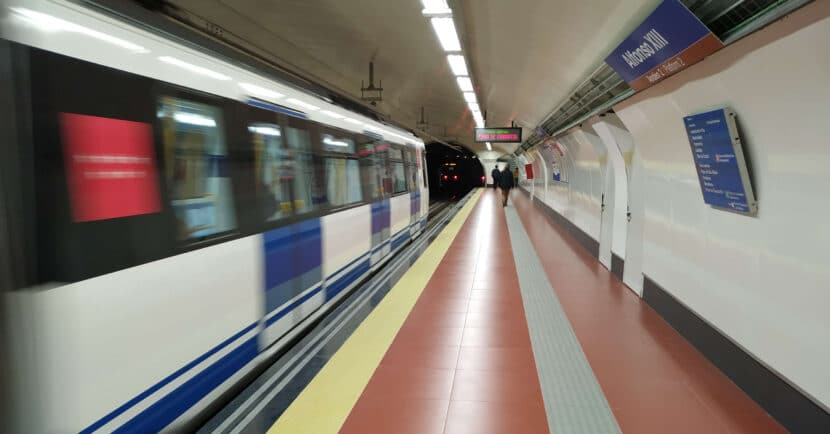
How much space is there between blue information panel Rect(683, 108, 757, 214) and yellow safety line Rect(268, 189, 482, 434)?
304cm

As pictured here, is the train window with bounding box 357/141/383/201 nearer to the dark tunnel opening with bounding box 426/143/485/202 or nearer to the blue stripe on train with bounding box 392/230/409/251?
the blue stripe on train with bounding box 392/230/409/251

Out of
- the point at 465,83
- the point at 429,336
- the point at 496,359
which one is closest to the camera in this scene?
the point at 496,359

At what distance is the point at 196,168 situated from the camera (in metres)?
3.21

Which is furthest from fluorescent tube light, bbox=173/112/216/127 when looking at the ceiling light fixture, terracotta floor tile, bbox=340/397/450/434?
the ceiling light fixture

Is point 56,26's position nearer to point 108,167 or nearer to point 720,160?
point 108,167

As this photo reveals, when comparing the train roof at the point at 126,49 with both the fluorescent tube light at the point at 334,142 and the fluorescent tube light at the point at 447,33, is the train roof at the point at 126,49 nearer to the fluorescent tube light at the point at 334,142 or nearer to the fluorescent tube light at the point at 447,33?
the fluorescent tube light at the point at 334,142

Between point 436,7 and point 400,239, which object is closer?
point 436,7

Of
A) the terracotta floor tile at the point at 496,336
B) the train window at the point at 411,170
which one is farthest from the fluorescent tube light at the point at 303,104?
the train window at the point at 411,170

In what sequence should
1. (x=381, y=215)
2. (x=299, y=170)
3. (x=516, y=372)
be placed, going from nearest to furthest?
(x=516, y=372) → (x=299, y=170) → (x=381, y=215)

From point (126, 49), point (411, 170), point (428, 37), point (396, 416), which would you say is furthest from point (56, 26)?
point (411, 170)

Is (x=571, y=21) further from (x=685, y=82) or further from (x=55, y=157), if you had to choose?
(x=55, y=157)

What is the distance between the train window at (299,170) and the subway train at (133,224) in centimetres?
3

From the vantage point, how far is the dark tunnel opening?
3562 centimetres

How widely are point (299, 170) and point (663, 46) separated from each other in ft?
10.7
